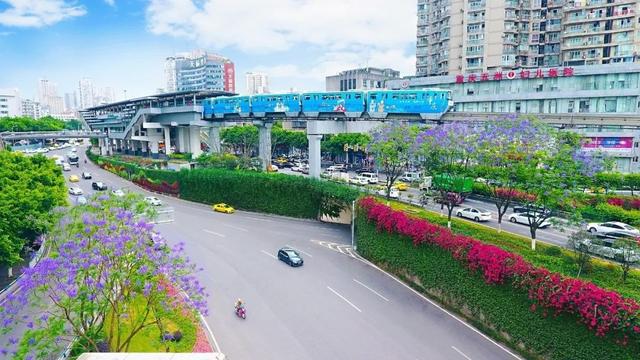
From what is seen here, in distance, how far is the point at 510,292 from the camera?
18.9 metres

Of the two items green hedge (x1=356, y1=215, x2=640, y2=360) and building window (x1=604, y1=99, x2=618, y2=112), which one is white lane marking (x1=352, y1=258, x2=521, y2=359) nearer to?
green hedge (x1=356, y1=215, x2=640, y2=360)

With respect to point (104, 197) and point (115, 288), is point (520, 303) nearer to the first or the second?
point (115, 288)

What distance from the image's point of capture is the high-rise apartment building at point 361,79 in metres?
111

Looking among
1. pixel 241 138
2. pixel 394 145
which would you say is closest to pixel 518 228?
pixel 394 145

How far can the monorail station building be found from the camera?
161 feet

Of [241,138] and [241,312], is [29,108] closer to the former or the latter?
[241,138]

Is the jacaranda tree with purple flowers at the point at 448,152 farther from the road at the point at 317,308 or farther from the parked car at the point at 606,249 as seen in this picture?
the parked car at the point at 606,249

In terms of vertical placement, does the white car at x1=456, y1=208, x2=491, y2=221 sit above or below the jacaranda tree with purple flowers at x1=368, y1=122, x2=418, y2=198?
below

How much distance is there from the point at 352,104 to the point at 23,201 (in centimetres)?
2962

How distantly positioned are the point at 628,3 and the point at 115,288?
66793 mm

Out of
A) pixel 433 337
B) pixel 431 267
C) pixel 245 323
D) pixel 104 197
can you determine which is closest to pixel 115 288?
pixel 104 197

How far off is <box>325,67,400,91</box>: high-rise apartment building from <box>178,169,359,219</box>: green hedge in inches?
2728

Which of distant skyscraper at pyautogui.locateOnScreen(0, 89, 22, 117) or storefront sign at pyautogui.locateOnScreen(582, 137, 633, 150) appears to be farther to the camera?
distant skyscraper at pyautogui.locateOnScreen(0, 89, 22, 117)

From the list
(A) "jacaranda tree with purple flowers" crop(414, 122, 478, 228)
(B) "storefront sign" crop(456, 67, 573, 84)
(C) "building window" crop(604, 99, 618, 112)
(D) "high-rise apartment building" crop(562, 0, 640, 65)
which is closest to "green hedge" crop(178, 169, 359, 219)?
(A) "jacaranda tree with purple flowers" crop(414, 122, 478, 228)
